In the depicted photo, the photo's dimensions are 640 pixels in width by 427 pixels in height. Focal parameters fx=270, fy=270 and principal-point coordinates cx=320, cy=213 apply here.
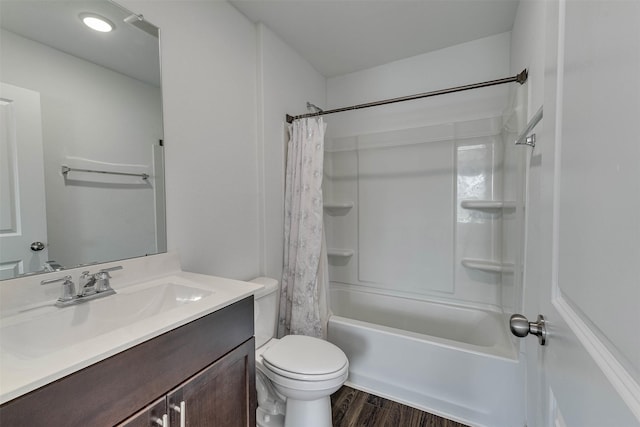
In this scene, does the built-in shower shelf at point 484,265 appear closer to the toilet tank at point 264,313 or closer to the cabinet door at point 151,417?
the toilet tank at point 264,313

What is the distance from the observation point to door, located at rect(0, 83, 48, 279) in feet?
2.93

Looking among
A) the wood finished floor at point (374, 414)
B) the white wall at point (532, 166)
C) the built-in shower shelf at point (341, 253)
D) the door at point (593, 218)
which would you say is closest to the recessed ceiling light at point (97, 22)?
the door at point (593, 218)

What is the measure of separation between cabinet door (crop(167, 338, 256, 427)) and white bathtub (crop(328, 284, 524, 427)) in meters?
0.93

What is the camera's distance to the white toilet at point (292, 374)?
1.30 metres

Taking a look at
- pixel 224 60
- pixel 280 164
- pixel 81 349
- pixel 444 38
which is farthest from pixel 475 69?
pixel 81 349

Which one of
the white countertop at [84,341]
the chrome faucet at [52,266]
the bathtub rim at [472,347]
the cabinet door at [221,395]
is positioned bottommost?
the bathtub rim at [472,347]

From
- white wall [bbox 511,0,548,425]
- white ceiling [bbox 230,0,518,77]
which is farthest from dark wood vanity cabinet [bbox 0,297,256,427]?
white ceiling [bbox 230,0,518,77]

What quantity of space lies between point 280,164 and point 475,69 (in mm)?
1666

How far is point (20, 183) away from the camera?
0.93 metres

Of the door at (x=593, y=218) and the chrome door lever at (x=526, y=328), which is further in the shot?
the chrome door lever at (x=526, y=328)

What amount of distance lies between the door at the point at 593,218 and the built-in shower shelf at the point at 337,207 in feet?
6.35

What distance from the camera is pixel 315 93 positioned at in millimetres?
2504

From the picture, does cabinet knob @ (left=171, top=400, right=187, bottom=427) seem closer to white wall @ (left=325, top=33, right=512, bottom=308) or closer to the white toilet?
the white toilet

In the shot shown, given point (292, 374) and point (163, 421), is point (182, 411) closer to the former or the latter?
point (163, 421)
